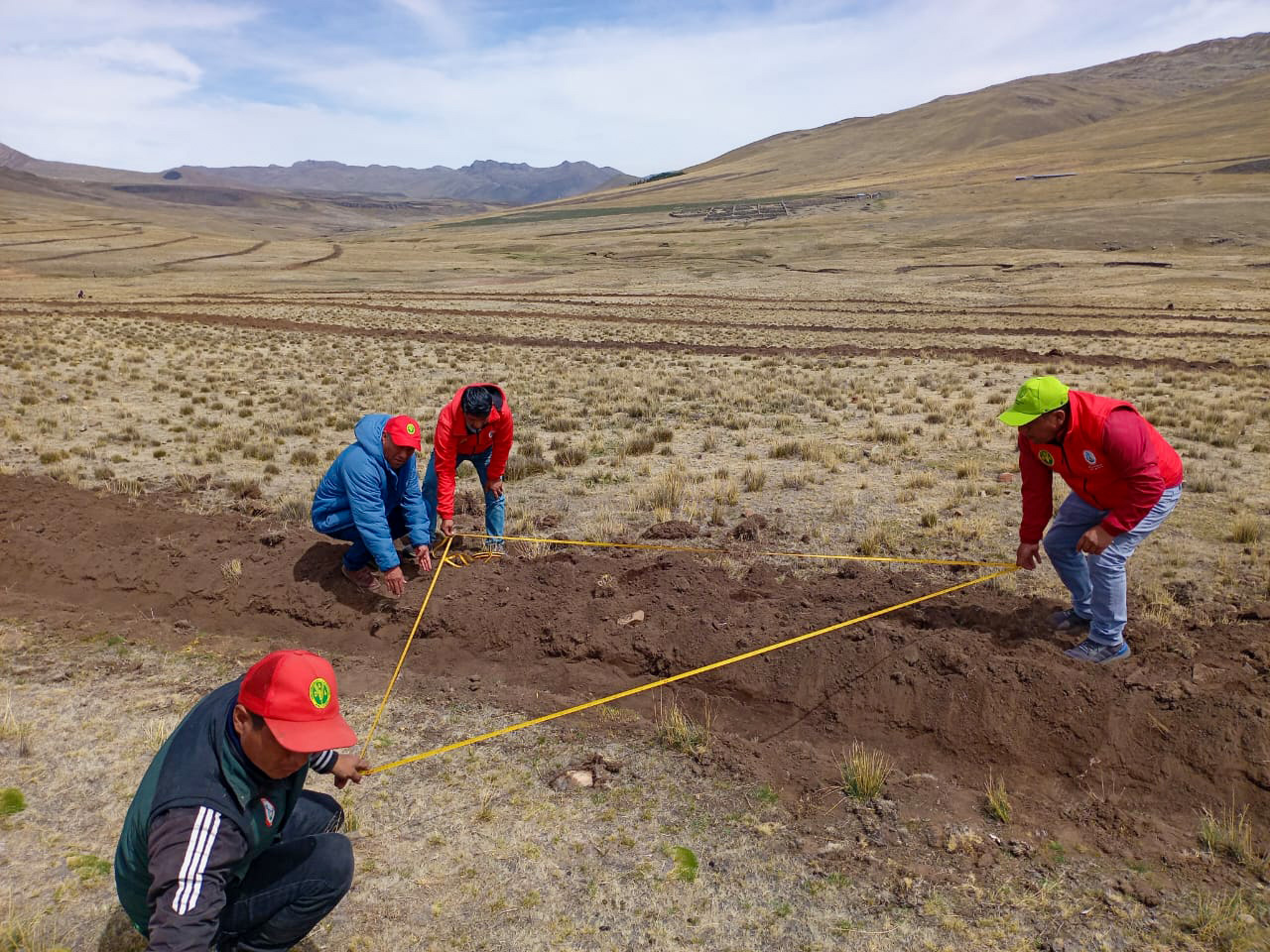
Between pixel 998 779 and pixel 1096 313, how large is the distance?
36.5 meters

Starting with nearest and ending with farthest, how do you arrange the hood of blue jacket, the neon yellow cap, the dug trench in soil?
1. the dug trench in soil
2. the neon yellow cap
3. the hood of blue jacket

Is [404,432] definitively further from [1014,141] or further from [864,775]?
[1014,141]

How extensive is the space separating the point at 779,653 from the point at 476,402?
3386mm

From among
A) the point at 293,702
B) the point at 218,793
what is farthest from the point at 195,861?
the point at 293,702

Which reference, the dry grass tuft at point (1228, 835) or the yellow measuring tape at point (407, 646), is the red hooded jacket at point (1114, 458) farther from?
the yellow measuring tape at point (407, 646)

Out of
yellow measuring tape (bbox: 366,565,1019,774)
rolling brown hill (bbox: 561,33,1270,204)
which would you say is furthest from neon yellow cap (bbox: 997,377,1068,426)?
rolling brown hill (bbox: 561,33,1270,204)

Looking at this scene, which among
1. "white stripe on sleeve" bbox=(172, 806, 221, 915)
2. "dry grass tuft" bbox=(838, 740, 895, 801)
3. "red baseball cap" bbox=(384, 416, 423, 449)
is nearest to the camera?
"white stripe on sleeve" bbox=(172, 806, 221, 915)

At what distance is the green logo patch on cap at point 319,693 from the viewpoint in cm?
266

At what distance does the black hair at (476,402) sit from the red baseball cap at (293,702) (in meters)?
4.43

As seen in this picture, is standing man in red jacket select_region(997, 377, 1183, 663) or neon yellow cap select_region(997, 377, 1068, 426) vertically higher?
neon yellow cap select_region(997, 377, 1068, 426)

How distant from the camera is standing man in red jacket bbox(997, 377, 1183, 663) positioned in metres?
4.95

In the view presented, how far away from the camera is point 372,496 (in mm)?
6387

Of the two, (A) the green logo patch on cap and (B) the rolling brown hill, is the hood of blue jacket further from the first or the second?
(B) the rolling brown hill

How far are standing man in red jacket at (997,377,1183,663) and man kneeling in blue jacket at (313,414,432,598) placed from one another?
15.0ft
